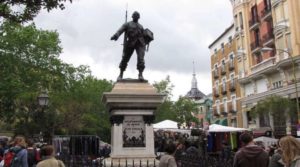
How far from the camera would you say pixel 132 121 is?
40.3 ft

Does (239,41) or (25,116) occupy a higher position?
(239,41)

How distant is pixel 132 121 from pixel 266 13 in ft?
115

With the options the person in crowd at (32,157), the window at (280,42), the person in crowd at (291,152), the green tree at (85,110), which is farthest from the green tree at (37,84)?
the person in crowd at (291,152)

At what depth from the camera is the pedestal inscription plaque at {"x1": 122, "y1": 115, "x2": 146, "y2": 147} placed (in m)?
12.1

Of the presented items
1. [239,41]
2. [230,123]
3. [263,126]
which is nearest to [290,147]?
[263,126]

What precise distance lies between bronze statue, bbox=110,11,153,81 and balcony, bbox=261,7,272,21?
107 feet

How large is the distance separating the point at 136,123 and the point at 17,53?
91.0 ft

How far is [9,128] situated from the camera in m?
62.9

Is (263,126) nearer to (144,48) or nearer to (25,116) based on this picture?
(25,116)

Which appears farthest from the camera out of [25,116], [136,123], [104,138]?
[104,138]

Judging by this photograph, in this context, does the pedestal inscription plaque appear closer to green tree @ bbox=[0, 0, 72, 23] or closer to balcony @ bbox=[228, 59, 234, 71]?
green tree @ bbox=[0, 0, 72, 23]

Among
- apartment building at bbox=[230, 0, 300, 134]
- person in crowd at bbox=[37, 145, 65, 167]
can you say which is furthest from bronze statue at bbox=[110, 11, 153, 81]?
apartment building at bbox=[230, 0, 300, 134]

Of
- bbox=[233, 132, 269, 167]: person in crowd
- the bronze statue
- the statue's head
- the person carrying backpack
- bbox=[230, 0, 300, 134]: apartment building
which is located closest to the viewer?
bbox=[233, 132, 269, 167]: person in crowd

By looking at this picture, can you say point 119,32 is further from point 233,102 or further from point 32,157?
point 233,102
